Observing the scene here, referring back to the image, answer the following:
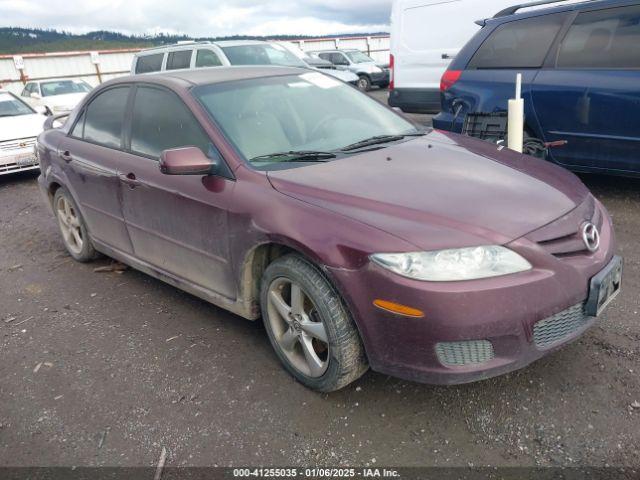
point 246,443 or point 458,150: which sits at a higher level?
point 458,150

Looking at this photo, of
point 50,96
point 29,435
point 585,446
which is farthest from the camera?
point 50,96

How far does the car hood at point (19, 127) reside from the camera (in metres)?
8.41

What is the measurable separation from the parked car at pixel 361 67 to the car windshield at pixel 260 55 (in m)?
9.97

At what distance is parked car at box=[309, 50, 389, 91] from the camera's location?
19969mm

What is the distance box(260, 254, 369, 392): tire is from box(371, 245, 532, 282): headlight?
375 millimetres

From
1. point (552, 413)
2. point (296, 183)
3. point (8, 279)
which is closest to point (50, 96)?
point (8, 279)

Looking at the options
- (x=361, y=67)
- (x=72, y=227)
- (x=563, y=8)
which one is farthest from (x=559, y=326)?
(x=361, y=67)

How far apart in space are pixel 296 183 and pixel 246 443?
1.22 metres

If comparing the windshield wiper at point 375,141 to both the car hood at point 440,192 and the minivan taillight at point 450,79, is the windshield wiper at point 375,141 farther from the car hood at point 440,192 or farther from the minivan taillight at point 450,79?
the minivan taillight at point 450,79

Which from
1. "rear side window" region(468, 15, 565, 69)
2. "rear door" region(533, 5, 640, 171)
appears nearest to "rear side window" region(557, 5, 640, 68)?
"rear door" region(533, 5, 640, 171)

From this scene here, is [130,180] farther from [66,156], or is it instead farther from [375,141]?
[375,141]

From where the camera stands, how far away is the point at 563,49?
4.91 m

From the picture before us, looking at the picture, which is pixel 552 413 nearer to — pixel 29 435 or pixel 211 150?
pixel 211 150

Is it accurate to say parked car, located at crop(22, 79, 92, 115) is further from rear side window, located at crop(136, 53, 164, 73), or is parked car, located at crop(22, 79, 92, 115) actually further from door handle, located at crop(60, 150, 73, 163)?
door handle, located at crop(60, 150, 73, 163)
